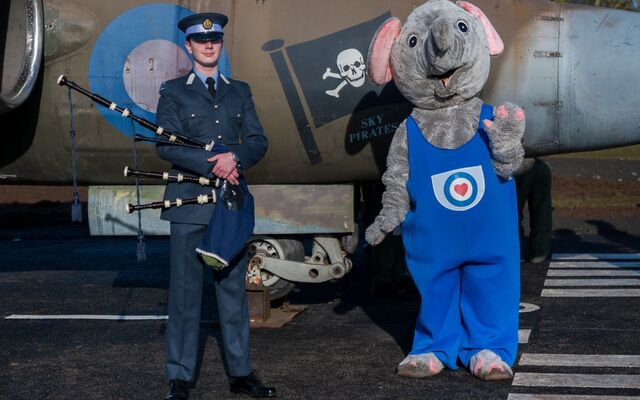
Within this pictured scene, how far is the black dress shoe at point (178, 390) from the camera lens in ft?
21.0

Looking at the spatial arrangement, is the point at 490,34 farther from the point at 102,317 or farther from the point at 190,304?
the point at 102,317

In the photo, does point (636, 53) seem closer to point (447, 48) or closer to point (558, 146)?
point (558, 146)

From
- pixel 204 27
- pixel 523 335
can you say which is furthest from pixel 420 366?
pixel 204 27

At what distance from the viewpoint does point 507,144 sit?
6793mm

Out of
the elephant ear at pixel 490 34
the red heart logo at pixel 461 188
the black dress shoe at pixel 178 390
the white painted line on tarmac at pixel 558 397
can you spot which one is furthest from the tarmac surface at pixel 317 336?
the elephant ear at pixel 490 34

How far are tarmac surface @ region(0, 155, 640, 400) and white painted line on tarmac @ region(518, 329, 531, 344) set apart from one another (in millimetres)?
19

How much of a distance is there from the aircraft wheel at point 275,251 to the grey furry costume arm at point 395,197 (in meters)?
1.76

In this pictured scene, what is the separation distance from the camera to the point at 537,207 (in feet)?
39.8

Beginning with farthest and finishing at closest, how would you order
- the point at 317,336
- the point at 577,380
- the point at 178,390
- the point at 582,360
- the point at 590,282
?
1. the point at 590,282
2. the point at 317,336
3. the point at 582,360
4. the point at 577,380
5. the point at 178,390

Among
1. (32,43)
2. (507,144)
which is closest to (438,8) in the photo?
(507,144)

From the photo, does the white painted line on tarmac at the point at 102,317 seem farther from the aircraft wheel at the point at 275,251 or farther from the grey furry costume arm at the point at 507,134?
the grey furry costume arm at the point at 507,134

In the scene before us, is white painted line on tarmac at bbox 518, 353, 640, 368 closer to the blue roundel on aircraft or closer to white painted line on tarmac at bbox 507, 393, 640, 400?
white painted line on tarmac at bbox 507, 393, 640, 400

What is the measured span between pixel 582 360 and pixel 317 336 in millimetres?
1926

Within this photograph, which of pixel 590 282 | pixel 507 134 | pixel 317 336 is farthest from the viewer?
pixel 590 282
